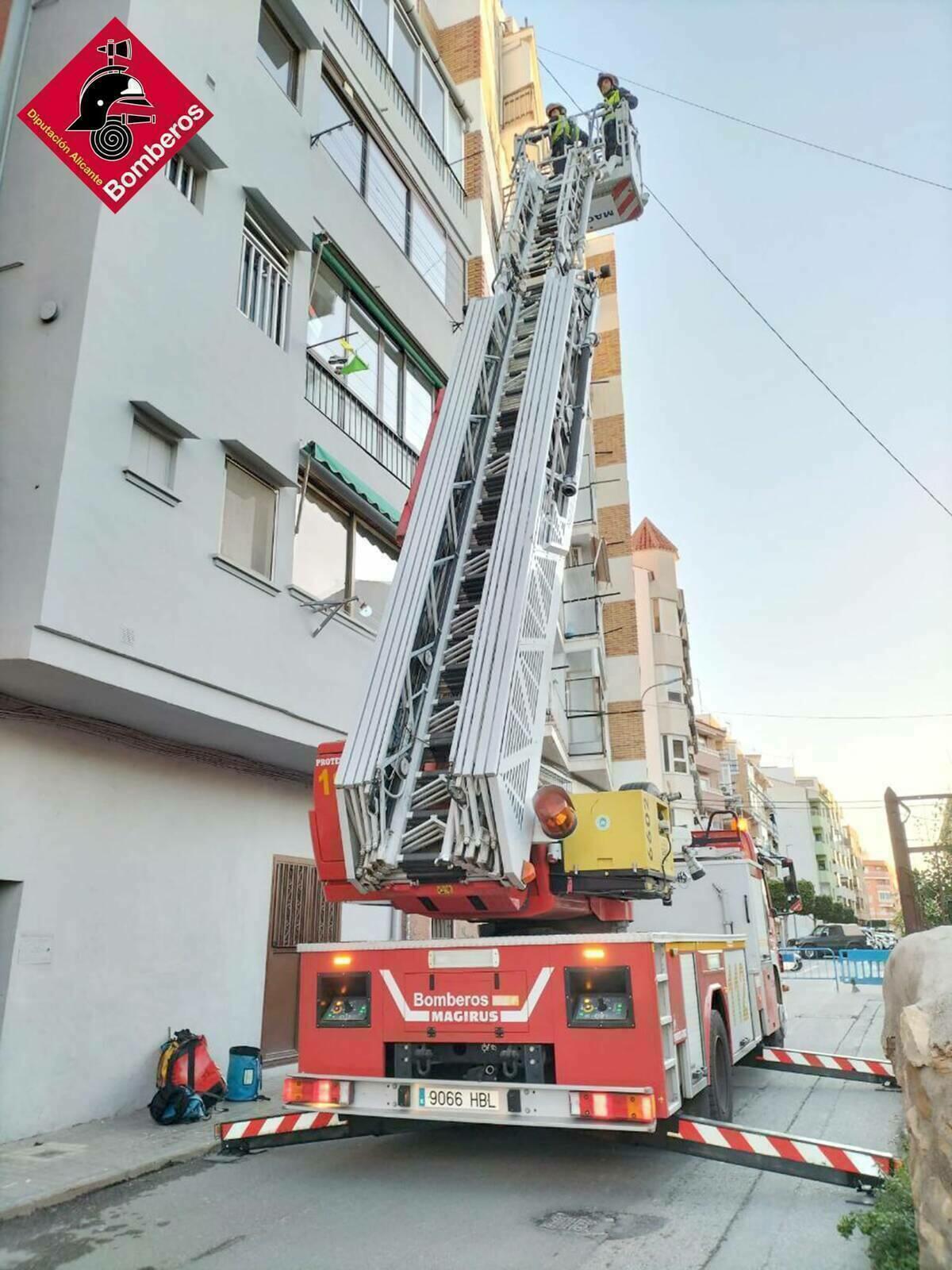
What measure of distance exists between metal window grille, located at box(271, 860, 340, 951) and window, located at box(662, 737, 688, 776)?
28.5m

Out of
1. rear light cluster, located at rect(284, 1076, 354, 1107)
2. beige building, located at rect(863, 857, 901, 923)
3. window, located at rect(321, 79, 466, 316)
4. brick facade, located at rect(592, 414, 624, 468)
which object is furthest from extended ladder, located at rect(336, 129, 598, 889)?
beige building, located at rect(863, 857, 901, 923)

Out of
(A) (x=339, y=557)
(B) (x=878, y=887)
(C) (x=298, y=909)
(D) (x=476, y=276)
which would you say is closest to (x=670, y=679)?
(D) (x=476, y=276)

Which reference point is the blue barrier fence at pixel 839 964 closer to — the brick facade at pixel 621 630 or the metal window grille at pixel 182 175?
the brick facade at pixel 621 630

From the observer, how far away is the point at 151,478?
8414 mm

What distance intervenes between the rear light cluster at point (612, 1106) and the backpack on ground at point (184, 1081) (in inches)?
176

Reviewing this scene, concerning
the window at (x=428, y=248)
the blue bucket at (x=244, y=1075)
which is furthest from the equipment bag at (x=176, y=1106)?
the window at (x=428, y=248)

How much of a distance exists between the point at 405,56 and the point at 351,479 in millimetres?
9120

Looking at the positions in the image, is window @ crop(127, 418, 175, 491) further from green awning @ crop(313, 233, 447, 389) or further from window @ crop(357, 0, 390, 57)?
window @ crop(357, 0, 390, 57)

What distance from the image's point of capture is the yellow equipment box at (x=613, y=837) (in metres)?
6.07

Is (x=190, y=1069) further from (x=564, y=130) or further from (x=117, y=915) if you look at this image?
(x=564, y=130)

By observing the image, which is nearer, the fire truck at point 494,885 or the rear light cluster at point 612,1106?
the rear light cluster at point 612,1106

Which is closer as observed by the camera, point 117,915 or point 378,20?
point 117,915

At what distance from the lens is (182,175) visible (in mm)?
9562

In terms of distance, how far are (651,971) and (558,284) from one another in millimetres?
6188
